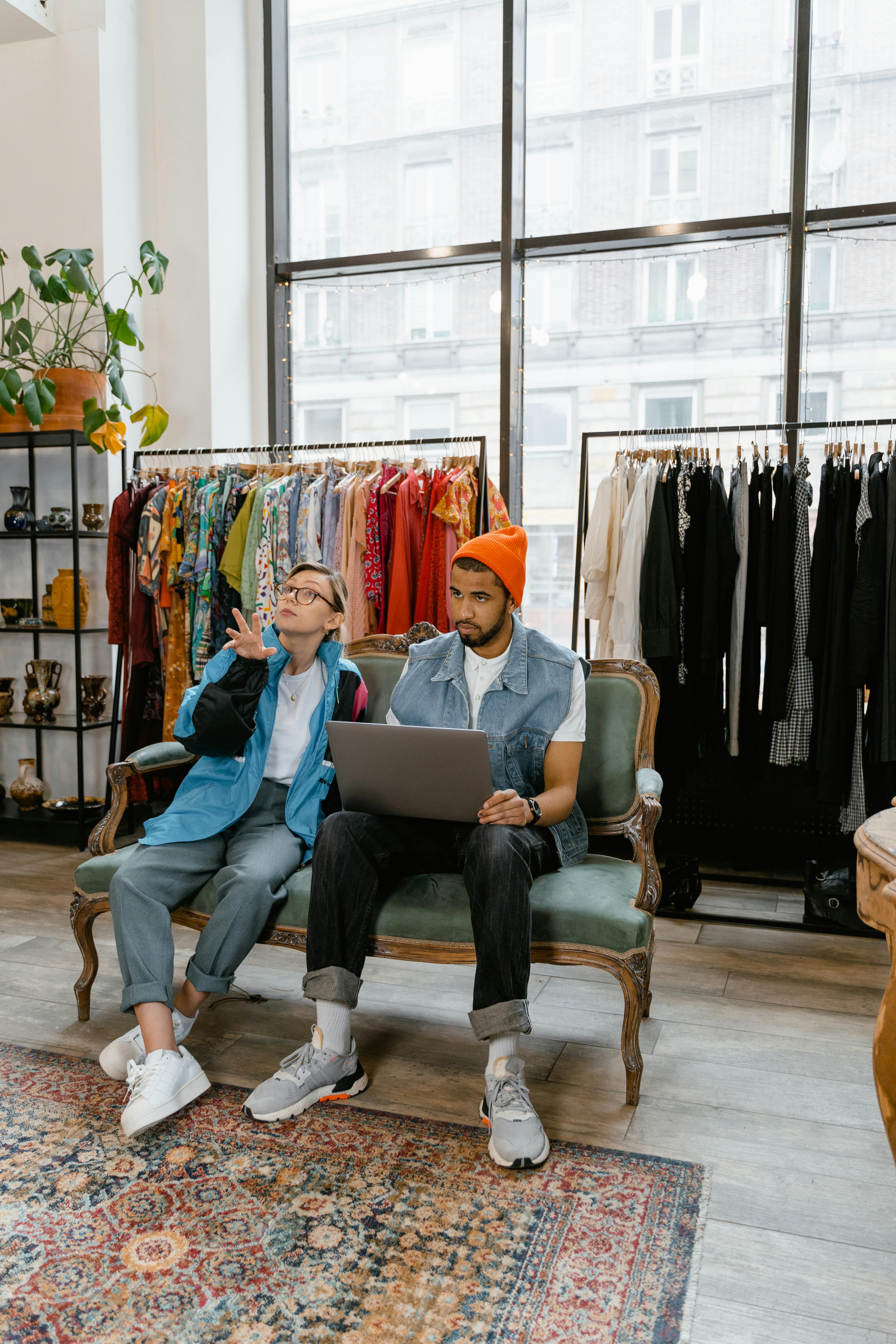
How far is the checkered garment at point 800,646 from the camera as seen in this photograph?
10.3 feet

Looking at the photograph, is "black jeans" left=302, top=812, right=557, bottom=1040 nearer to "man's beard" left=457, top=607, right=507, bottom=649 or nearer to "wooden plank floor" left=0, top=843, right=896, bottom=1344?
"wooden plank floor" left=0, top=843, right=896, bottom=1344

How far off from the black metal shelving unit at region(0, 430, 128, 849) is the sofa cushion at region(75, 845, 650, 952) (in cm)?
193

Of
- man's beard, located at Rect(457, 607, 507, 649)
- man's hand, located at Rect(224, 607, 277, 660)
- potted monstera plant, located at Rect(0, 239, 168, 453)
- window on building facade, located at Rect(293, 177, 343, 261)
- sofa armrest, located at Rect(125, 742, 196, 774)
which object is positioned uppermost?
window on building facade, located at Rect(293, 177, 343, 261)

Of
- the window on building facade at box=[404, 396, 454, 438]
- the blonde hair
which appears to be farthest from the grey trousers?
the window on building facade at box=[404, 396, 454, 438]

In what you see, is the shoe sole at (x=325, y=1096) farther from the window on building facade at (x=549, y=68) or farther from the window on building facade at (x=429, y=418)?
the window on building facade at (x=549, y=68)

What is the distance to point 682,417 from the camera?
4066 millimetres

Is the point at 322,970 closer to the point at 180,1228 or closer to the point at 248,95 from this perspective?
the point at 180,1228

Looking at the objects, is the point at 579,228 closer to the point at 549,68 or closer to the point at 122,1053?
the point at 549,68

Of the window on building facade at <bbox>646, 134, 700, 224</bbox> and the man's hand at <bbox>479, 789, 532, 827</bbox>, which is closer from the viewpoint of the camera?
the man's hand at <bbox>479, 789, 532, 827</bbox>

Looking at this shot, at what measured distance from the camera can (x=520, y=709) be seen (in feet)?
7.22

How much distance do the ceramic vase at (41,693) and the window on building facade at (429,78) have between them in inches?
110

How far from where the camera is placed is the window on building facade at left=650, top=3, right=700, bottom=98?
13.0ft

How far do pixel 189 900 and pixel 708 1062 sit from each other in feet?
3.89

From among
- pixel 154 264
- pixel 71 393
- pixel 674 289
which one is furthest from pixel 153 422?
pixel 674 289
